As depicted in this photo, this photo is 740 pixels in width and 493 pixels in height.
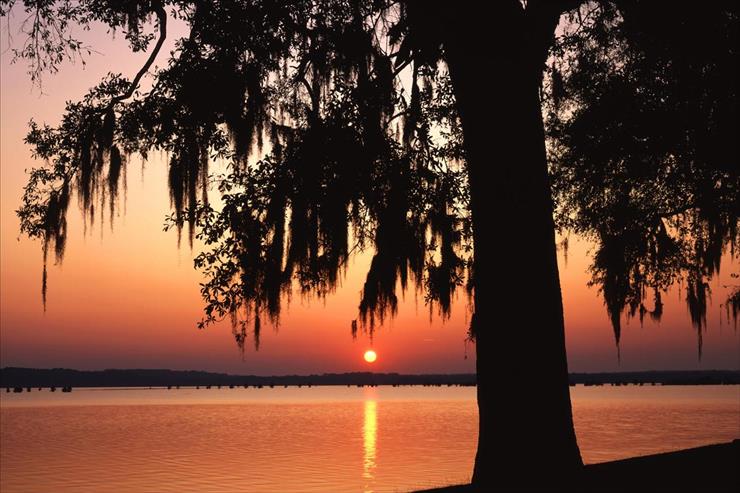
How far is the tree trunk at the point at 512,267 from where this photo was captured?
7223mm

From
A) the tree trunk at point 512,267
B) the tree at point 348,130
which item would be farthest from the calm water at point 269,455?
the tree trunk at point 512,267

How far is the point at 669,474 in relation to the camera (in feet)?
25.9

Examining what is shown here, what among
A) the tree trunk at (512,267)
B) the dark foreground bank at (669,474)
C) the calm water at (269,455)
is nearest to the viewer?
the dark foreground bank at (669,474)

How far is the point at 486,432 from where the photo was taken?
744 centimetres

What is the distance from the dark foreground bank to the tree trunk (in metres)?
0.38

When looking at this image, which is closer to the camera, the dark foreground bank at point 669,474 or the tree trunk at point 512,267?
the dark foreground bank at point 669,474

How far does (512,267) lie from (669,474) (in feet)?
8.31

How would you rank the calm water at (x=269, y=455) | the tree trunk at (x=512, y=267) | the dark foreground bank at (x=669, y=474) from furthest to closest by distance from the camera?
1. the calm water at (x=269, y=455)
2. the tree trunk at (x=512, y=267)
3. the dark foreground bank at (x=669, y=474)

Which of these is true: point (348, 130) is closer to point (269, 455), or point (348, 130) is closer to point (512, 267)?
point (512, 267)

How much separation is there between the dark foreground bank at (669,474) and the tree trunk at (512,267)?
0.38m

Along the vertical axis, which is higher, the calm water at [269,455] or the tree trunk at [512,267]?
the tree trunk at [512,267]

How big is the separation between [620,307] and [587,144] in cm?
343

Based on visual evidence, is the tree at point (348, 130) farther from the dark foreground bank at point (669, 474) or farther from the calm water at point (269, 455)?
the calm water at point (269, 455)

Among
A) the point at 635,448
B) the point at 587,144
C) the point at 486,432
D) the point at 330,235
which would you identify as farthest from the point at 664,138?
the point at 635,448
